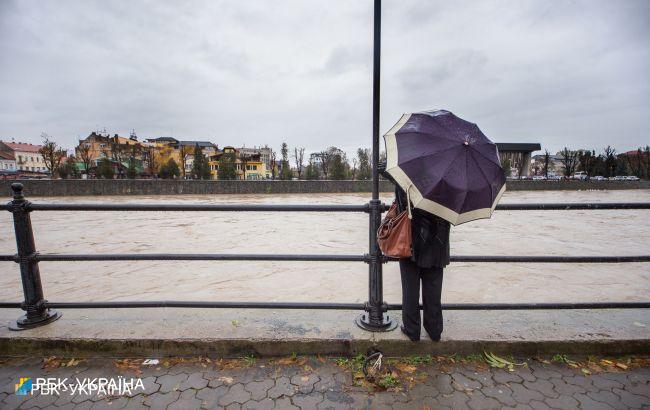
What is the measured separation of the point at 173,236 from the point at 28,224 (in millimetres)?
8053

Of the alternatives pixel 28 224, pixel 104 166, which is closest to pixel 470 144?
pixel 28 224

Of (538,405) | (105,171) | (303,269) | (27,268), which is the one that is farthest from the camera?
(105,171)

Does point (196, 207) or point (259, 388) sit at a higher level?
point (196, 207)

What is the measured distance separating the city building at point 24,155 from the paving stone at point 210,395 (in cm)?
12554

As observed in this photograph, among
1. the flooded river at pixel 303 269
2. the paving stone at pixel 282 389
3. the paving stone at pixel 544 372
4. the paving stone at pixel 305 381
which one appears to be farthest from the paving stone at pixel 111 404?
the paving stone at pixel 544 372

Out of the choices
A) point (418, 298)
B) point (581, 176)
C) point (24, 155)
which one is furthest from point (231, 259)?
point (24, 155)

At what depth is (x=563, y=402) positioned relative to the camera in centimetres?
226

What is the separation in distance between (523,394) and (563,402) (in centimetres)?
24

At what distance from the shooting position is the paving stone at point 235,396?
2.28m

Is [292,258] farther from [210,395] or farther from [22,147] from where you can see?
[22,147]

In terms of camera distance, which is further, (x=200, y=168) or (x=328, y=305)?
(x=200, y=168)

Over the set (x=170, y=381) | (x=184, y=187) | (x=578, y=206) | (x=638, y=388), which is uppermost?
(x=578, y=206)

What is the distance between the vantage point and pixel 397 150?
222 cm

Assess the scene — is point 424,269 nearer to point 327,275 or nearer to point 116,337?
point 116,337
